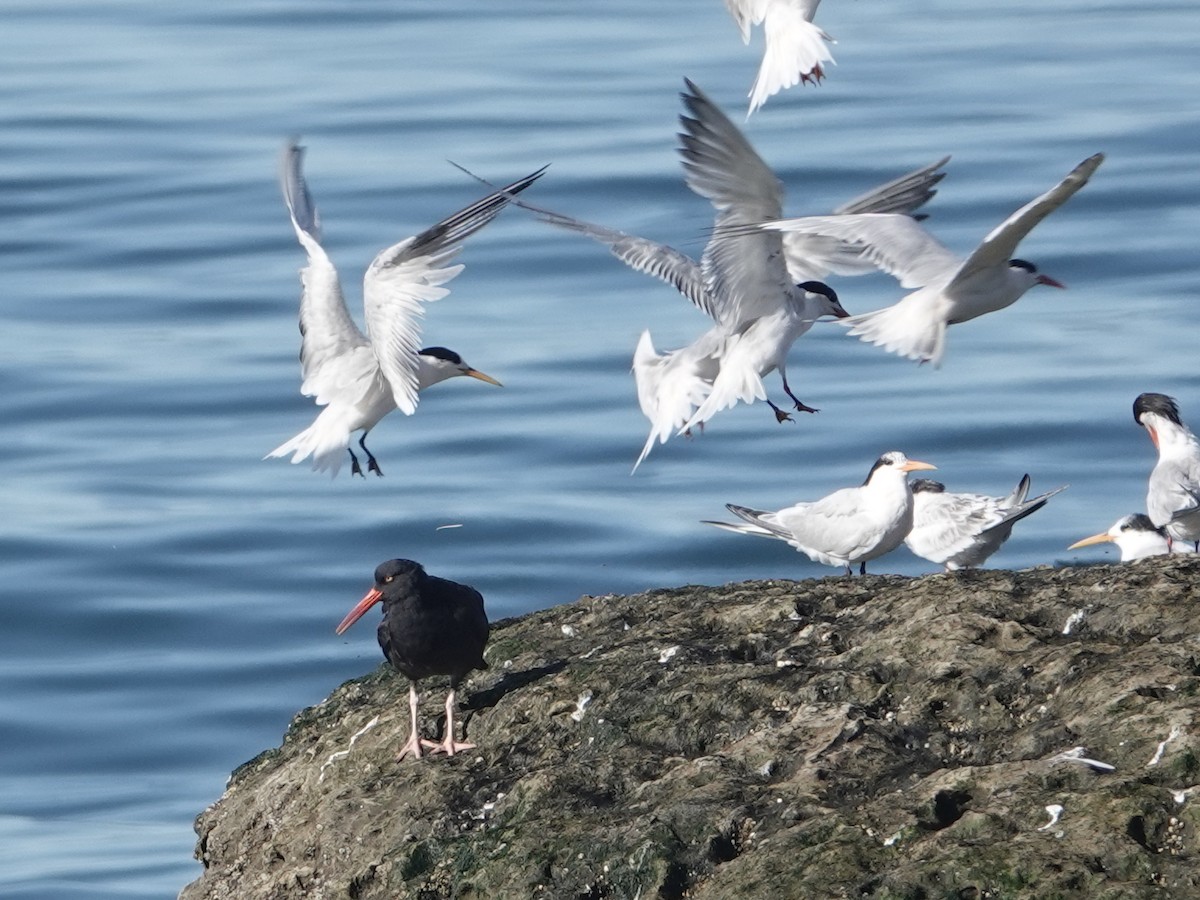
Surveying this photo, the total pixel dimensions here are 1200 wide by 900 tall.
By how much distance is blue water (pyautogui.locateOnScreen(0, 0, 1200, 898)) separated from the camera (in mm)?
15203

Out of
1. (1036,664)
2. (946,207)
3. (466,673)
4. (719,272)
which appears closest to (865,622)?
(1036,664)

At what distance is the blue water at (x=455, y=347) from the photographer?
599 inches

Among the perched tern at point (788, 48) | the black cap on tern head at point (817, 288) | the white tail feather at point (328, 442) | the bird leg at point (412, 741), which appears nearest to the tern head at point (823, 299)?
the black cap on tern head at point (817, 288)

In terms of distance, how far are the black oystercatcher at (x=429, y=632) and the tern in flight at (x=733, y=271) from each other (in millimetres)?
3231

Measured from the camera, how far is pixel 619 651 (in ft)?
21.9

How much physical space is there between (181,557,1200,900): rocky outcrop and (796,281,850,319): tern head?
425 centimetres

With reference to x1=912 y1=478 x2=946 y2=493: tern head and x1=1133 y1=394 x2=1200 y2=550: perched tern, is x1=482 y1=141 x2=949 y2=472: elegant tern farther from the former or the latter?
x1=1133 y1=394 x2=1200 y2=550: perched tern

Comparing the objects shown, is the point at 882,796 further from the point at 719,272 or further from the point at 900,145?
the point at 900,145

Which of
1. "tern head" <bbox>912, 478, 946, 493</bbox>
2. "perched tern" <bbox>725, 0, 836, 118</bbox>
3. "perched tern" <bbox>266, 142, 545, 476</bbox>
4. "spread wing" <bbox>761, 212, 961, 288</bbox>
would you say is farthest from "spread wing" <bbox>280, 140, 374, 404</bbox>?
"tern head" <bbox>912, 478, 946, 493</bbox>

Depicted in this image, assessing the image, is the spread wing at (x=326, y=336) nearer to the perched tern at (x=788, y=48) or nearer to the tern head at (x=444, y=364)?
the tern head at (x=444, y=364)

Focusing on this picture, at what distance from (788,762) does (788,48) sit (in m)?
5.80

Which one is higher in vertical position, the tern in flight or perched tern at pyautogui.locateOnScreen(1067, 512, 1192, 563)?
the tern in flight

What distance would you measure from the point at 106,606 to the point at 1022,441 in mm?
6981

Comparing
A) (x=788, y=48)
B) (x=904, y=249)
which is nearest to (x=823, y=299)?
(x=904, y=249)
